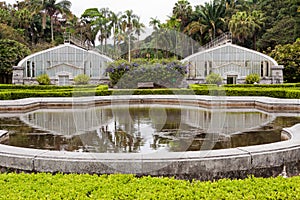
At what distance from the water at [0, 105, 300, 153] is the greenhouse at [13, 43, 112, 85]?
20.3 meters

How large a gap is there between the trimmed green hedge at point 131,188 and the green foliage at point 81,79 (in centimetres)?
2556

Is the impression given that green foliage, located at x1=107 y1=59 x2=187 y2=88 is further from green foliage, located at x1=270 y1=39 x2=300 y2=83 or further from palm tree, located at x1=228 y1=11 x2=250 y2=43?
palm tree, located at x1=228 y1=11 x2=250 y2=43

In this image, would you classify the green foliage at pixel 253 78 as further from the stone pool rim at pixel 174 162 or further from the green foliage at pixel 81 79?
the stone pool rim at pixel 174 162

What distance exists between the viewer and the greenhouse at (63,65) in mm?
31016

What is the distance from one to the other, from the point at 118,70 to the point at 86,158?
2372 centimetres

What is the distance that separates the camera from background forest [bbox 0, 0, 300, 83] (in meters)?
41.7

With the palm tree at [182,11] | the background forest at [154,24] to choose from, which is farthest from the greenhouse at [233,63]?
the palm tree at [182,11]

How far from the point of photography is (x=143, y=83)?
88.7 feet

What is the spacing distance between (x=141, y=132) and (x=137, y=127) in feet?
2.81

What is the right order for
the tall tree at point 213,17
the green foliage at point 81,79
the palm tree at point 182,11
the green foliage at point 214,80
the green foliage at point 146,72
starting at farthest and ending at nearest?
1. the palm tree at point 182,11
2. the tall tree at point 213,17
3. the green foliage at point 81,79
4. the green foliage at point 214,80
5. the green foliage at point 146,72

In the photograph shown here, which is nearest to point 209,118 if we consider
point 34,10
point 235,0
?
point 34,10

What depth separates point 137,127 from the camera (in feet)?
30.3

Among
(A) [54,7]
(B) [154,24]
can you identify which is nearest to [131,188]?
(A) [54,7]

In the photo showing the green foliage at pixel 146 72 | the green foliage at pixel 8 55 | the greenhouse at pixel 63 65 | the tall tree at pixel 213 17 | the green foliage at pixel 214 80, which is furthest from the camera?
the tall tree at pixel 213 17
